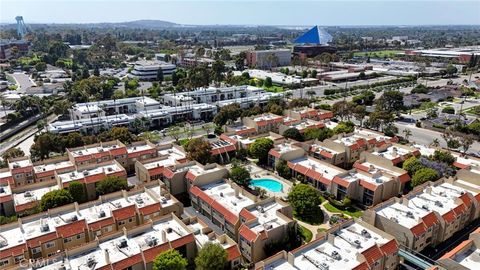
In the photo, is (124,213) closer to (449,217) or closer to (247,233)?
(247,233)

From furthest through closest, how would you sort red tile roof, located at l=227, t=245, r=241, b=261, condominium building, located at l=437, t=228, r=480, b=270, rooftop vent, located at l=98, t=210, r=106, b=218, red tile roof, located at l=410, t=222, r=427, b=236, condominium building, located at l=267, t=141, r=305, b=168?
condominium building, located at l=267, t=141, r=305, b=168, rooftop vent, located at l=98, t=210, r=106, b=218, red tile roof, located at l=410, t=222, r=427, b=236, red tile roof, located at l=227, t=245, r=241, b=261, condominium building, located at l=437, t=228, r=480, b=270

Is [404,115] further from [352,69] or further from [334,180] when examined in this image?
[352,69]

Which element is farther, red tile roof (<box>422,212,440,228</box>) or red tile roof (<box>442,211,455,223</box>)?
red tile roof (<box>442,211,455,223</box>)

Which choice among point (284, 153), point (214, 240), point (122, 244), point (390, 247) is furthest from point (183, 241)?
point (284, 153)

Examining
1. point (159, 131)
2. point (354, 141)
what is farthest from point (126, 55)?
point (354, 141)

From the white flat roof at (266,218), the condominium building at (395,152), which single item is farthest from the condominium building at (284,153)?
the white flat roof at (266,218)

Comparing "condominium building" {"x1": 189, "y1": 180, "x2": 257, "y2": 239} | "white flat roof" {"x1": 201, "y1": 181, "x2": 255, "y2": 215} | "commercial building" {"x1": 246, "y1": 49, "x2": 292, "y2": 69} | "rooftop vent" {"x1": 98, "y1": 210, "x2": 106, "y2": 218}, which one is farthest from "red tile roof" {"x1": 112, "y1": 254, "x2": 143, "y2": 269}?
"commercial building" {"x1": 246, "y1": 49, "x2": 292, "y2": 69}

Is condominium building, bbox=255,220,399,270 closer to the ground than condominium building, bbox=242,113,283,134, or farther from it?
closer to the ground

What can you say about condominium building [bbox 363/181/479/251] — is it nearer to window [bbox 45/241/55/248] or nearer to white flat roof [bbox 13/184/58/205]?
window [bbox 45/241/55/248]

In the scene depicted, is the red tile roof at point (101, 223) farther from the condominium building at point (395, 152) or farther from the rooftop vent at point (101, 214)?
the condominium building at point (395, 152)
